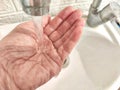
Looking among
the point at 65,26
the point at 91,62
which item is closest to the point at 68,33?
the point at 65,26

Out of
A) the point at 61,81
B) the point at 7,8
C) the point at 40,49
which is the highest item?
the point at 7,8

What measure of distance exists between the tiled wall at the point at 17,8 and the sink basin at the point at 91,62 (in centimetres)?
3

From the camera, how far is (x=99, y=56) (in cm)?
58

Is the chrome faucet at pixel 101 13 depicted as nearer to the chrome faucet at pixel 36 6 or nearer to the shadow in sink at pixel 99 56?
the shadow in sink at pixel 99 56

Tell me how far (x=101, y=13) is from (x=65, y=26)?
0.37 feet

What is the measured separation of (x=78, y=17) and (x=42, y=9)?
0.18 m

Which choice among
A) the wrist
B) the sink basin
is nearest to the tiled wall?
the sink basin

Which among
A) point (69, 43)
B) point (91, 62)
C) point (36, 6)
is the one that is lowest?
point (91, 62)

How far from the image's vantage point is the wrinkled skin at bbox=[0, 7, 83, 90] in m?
0.48

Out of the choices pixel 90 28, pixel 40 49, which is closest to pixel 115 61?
pixel 90 28

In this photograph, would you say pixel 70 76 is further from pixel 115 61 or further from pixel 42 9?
pixel 42 9

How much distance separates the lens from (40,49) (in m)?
0.53

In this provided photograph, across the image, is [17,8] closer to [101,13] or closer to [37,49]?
[37,49]

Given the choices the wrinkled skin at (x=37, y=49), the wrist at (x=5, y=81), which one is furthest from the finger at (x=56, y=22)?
the wrist at (x=5, y=81)
